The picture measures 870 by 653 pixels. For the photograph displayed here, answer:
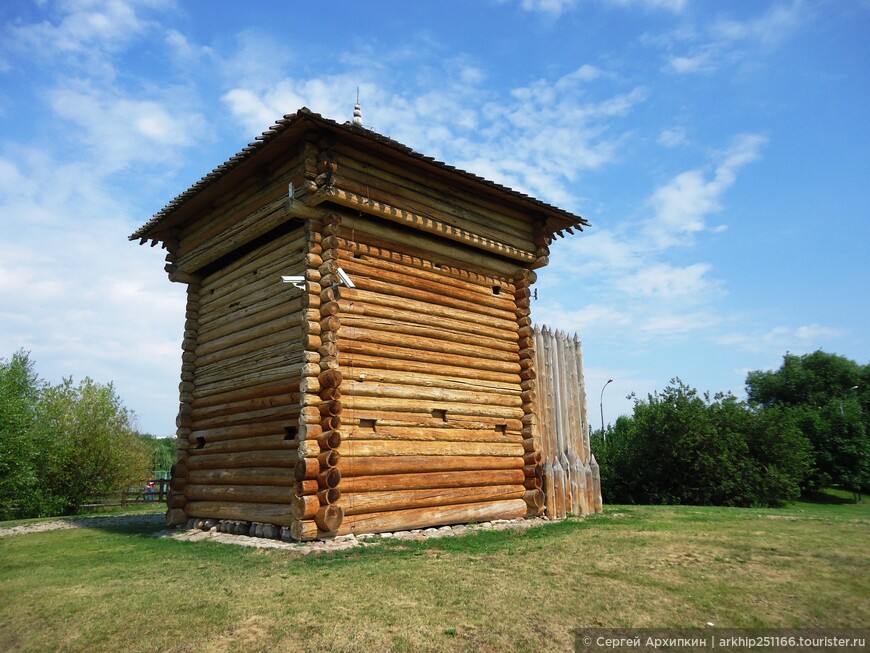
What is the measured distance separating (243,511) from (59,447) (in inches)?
736

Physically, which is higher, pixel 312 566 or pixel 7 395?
pixel 7 395

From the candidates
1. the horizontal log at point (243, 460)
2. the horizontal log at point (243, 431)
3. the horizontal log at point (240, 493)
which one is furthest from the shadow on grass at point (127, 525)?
the horizontal log at point (243, 431)

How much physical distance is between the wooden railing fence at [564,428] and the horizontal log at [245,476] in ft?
21.3

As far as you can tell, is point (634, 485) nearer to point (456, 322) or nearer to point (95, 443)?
point (456, 322)

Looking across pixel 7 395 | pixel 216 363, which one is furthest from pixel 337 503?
pixel 7 395

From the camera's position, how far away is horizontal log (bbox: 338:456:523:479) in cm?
1058

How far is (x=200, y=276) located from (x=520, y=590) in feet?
38.6

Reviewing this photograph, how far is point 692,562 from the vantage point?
776 cm

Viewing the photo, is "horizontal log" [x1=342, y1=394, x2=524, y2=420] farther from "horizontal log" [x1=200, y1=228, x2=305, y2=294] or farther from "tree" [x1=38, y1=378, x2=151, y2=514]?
"tree" [x1=38, y1=378, x2=151, y2=514]

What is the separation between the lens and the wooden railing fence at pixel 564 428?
14.3 meters

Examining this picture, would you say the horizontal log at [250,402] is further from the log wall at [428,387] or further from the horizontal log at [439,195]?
the horizontal log at [439,195]

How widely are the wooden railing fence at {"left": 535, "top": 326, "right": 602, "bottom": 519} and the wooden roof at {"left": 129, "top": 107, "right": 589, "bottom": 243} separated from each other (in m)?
3.26

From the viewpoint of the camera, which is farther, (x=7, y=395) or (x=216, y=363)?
(x=7, y=395)

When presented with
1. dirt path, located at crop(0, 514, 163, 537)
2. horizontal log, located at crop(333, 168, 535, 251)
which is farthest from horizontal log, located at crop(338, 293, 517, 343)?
dirt path, located at crop(0, 514, 163, 537)
